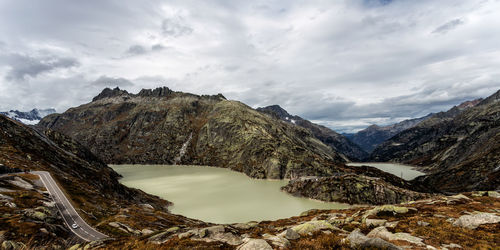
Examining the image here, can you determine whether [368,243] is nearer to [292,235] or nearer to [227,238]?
[292,235]

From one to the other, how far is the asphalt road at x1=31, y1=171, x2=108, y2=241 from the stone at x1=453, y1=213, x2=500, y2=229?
47.8 m

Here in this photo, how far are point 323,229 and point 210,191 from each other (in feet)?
287

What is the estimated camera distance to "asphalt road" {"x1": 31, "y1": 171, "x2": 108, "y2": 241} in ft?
111

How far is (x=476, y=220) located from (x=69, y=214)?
6301 centimetres

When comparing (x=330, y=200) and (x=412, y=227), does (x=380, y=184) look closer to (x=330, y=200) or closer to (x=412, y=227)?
(x=330, y=200)

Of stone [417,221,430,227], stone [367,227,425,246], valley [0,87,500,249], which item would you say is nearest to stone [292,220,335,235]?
valley [0,87,500,249]

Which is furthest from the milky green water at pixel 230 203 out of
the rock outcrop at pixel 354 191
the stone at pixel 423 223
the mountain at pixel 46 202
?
the stone at pixel 423 223

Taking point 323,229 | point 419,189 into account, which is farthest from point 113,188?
point 419,189

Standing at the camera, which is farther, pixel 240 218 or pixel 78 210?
pixel 240 218

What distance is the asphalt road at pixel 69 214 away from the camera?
111ft

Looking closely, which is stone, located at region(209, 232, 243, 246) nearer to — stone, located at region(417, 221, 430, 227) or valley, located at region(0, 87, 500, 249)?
valley, located at region(0, 87, 500, 249)

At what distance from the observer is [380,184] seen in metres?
91.5

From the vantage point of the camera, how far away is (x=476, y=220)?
18.6 metres

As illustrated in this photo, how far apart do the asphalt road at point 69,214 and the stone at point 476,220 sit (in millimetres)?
47790
